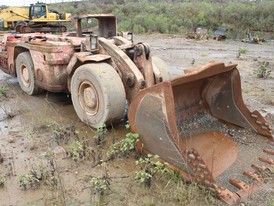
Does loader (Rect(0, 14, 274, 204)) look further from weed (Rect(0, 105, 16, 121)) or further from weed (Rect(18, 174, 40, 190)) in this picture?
weed (Rect(18, 174, 40, 190))

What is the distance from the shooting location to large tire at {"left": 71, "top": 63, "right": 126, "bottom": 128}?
14.2 ft

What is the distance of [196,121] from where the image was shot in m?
4.68

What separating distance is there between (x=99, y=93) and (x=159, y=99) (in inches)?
48.1

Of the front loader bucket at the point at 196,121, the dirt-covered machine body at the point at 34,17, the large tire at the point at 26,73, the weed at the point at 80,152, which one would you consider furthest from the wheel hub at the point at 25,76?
the dirt-covered machine body at the point at 34,17

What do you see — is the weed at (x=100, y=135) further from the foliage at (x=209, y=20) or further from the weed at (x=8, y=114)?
the foliage at (x=209, y=20)

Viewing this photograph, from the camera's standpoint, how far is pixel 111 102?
4.33 meters

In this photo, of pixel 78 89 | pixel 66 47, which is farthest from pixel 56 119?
pixel 66 47

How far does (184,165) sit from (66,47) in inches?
111

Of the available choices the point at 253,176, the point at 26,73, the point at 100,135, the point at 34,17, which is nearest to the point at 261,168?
the point at 253,176

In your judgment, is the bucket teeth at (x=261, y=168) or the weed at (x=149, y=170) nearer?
the weed at (x=149, y=170)

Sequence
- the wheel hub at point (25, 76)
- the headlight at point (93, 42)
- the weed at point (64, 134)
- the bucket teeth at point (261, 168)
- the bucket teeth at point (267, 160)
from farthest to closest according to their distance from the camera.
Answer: the wheel hub at point (25, 76) → the headlight at point (93, 42) → the weed at point (64, 134) → the bucket teeth at point (267, 160) → the bucket teeth at point (261, 168)

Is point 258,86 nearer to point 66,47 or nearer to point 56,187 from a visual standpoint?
point 66,47

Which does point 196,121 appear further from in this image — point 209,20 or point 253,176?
point 209,20

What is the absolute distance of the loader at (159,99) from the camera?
339 centimetres
